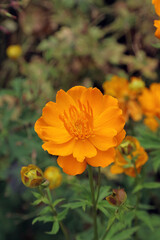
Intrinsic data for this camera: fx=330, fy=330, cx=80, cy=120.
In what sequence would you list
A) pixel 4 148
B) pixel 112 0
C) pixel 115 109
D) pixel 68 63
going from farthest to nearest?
pixel 112 0, pixel 68 63, pixel 4 148, pixel 115 109

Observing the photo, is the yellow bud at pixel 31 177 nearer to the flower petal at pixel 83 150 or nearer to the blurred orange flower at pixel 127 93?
the flower petal at pixel 83 150

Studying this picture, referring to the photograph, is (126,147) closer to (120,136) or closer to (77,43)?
(120,136)

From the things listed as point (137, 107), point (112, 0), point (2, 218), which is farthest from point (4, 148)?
point (112, 0)

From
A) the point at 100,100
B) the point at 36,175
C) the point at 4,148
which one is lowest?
the point at 4,148

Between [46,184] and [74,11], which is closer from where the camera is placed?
[46,184]

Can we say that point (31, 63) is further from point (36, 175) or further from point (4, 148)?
point (36, 175)

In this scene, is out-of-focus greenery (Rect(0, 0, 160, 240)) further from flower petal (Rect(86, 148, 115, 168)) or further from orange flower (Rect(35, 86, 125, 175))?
flower petal (Rect(86, 148, 115, 168))

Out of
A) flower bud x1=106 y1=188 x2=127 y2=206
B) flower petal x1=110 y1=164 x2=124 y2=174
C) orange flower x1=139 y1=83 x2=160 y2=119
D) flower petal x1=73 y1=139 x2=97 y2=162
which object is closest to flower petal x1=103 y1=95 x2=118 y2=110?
flower petal x1=73 y1=139 x2=97 y2=162
